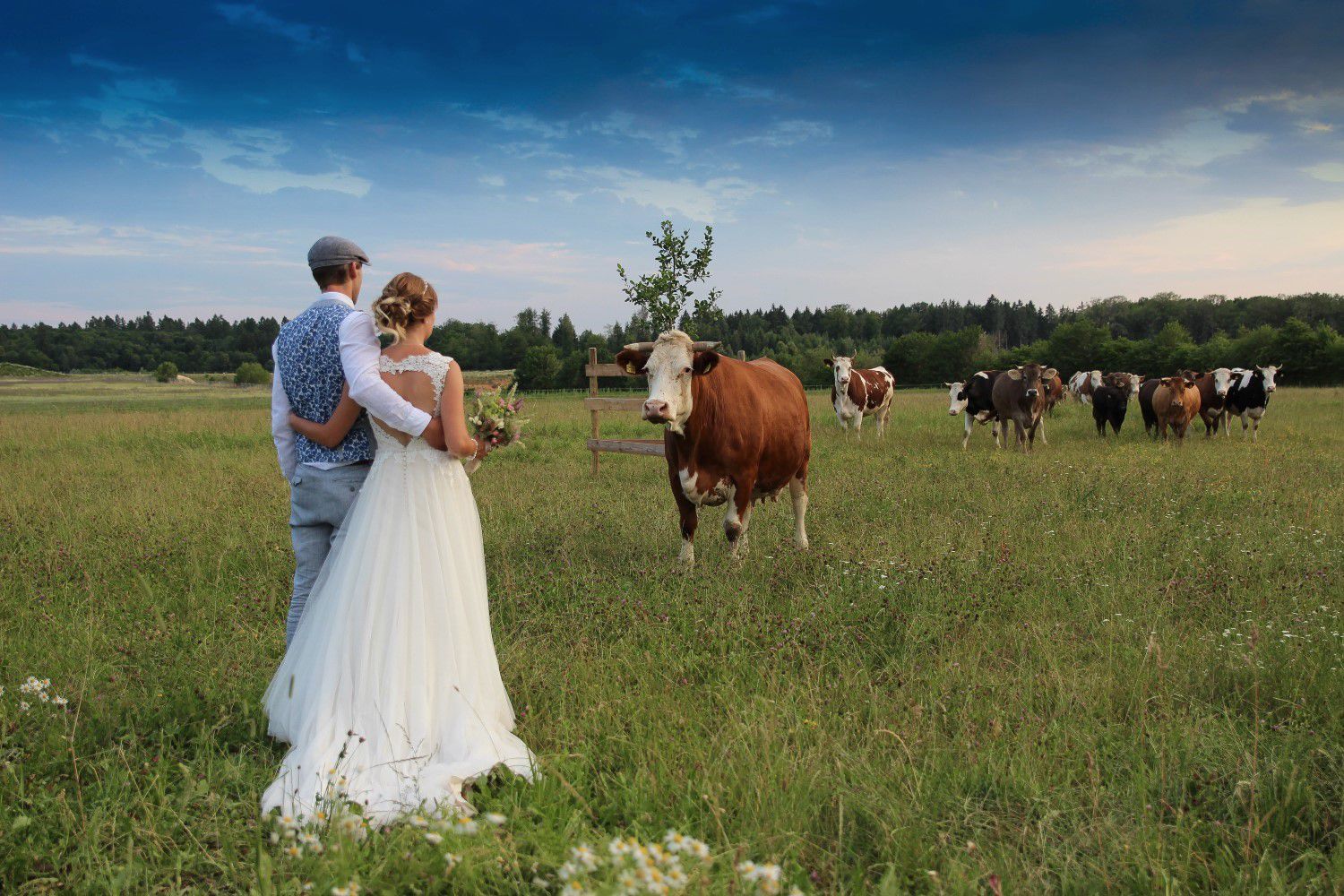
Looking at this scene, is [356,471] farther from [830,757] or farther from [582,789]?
[830,757]

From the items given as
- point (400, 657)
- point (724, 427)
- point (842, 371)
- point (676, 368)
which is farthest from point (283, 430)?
point (842, 371)

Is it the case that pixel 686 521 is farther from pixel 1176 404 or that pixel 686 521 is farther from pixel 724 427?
pixel 1176 404

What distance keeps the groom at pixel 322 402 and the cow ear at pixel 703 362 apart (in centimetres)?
304

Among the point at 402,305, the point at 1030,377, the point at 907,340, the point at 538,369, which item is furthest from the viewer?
the point at 907,340

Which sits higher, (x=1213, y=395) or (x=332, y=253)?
(x=332, y=253)

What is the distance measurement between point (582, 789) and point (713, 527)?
5.44m

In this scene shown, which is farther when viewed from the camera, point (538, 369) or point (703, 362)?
point (538, 369)

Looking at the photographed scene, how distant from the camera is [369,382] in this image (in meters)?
3.67

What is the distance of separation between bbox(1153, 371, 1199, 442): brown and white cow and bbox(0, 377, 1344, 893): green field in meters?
8.86

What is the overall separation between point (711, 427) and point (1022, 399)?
38.4 ft

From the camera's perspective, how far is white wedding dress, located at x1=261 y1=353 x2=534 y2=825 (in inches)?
132

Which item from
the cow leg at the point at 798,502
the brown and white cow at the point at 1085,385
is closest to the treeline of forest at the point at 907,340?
the brown and white cow at the point at 1085,385

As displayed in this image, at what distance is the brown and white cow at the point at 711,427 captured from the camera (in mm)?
6539

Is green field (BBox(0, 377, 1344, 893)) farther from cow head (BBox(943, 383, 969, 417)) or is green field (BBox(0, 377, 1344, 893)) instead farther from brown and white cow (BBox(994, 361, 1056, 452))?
cow head (BBox(943, 383, 969, 417))
